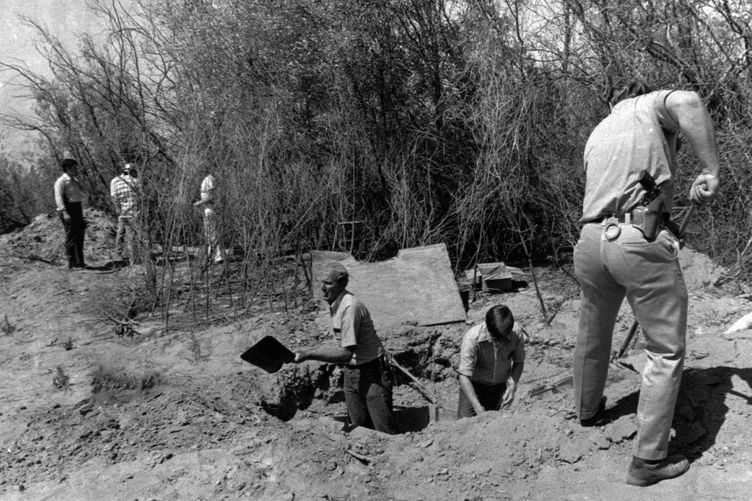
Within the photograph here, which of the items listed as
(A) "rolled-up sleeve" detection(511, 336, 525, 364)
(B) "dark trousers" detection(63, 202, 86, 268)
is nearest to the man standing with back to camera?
(A) "rolled-up sleeve" detection(511, 336, 525, 364)

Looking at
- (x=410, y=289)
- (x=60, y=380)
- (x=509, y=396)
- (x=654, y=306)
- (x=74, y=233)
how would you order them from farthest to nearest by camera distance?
(x=74, y=233), (x=410, y=289), (x=60, y=380), (x=509, y=396), (x=654, y=306)

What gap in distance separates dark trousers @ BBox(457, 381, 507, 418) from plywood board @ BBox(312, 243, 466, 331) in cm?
173

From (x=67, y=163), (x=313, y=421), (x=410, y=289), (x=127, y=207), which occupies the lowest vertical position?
(x=313, y=421)

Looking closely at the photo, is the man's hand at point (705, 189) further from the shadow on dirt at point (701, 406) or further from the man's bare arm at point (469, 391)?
the man's bare arm at point (469, 391)

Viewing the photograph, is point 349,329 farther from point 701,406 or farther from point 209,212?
point 209,212

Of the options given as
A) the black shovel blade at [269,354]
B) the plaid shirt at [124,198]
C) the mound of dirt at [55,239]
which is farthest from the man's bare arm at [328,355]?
the mound of dirt at [55,239]

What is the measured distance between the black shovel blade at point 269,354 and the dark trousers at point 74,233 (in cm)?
600

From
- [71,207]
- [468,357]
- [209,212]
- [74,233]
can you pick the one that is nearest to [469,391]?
[468,357]

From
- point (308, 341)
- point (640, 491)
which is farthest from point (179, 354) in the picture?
point (640, 491)

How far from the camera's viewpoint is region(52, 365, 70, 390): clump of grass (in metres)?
6.00

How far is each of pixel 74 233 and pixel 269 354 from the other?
621cm

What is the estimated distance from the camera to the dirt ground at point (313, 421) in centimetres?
375

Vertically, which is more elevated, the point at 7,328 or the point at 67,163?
the point at 67,163

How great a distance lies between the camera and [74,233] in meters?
10.4
